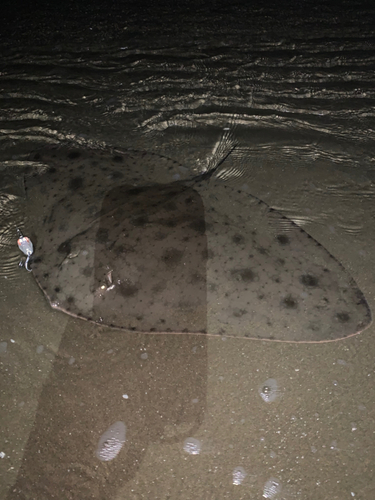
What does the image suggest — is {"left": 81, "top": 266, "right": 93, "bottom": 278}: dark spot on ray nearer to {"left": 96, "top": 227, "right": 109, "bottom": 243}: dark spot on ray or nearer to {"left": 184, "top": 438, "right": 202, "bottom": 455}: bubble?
{"left": 96, "top": 227, "right": 109, "bottom": 243}: dark spot on ray

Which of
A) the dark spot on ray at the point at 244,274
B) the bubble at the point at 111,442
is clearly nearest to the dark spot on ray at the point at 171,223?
the dark spot on ray at the point at 244,274

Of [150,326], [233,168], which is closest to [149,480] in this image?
[150,326]

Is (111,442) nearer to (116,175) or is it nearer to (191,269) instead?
(191,269)

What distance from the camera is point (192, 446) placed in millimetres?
2697

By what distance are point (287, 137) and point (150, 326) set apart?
2.73 m

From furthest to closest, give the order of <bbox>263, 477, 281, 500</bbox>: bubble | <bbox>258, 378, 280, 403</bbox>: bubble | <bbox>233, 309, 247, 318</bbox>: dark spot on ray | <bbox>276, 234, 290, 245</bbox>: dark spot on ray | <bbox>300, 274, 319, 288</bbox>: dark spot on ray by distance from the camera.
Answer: <bbox>276, 234, 290, 245</bbox>: dark spot on ray, <bbox>300, 274, 319, 288</bbox>: dark spot on ray, <bbox>233, 309, 247, 318</bbox>: dark spot on ray, <bbox>258, 378, 280, 403</bbox>: bubble, <bbox>263, 477, 281, 500</bbox>: bubble

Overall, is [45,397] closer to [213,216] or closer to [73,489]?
[73,489]

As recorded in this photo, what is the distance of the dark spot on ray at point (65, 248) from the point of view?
3289 millimetres

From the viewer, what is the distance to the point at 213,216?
3475mm

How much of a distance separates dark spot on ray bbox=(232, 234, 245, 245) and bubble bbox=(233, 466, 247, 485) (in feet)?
5.09

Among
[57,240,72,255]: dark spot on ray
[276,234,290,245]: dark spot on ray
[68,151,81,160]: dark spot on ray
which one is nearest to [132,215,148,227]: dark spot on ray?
[57,240,72,255]: dark spot on ray

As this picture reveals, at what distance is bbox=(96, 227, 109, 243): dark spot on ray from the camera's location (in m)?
3.24

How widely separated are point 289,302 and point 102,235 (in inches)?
58.4

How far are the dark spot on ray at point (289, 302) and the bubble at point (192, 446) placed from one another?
3.56 feet
